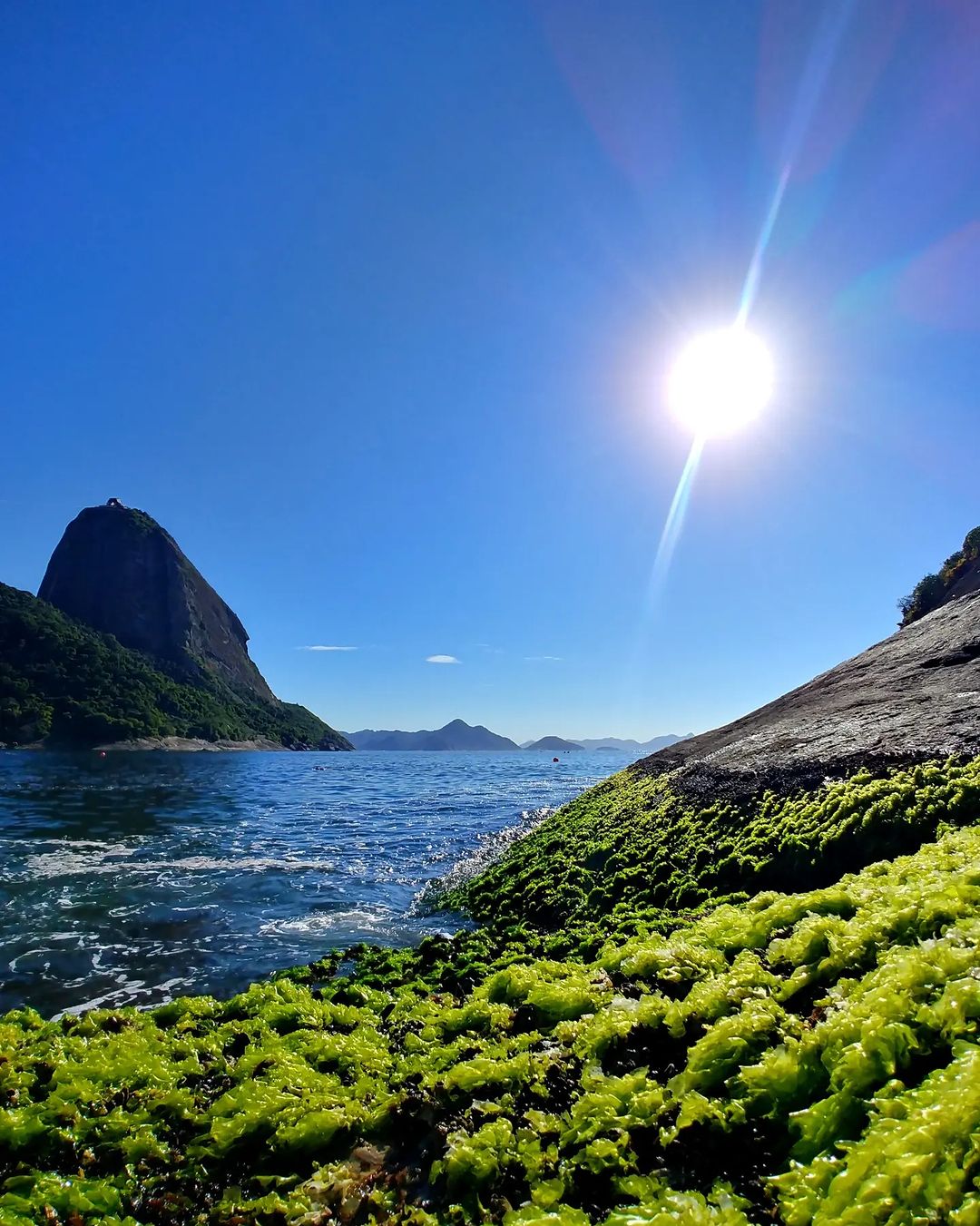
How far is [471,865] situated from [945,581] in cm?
5264

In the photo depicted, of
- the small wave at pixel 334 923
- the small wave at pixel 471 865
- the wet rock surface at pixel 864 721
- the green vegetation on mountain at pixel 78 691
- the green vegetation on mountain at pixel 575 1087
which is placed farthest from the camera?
the green vegetation on mountain at pixel 78 691

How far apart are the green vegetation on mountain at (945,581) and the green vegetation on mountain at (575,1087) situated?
50158 millimetres

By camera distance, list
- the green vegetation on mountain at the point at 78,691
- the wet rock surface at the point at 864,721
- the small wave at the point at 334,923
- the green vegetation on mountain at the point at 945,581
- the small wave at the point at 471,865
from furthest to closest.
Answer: the green vegetation on mountain at the point at 78,691 < the green vegetation on mountain at the point at 945,581 < the small wave at the point at 471,865 < the small wave at the point at 334,923 < the wet rock surface at the point at 864,721

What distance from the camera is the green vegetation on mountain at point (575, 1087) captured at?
12.9 ft

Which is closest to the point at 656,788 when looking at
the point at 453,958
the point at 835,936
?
the point at 453,958

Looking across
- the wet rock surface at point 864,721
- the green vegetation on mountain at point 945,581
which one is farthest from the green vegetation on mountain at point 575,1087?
the green vegetation on mountain at point 945,581

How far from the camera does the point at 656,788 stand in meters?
23.9

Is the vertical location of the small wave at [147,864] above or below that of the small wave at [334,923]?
below

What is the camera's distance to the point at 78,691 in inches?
5655

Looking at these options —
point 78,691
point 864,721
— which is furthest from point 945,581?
point 78,691

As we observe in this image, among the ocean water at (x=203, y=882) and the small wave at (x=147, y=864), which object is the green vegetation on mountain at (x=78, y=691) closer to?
the ocean water at (x=203, y=882)

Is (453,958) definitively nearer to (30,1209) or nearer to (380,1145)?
(380,1145)

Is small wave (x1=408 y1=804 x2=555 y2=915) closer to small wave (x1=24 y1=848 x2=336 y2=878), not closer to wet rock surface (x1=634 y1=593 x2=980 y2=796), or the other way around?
small wave (x1=24 y1=848 x2=336 y2=878)

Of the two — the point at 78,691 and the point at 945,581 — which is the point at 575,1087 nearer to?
the point at 945,581
